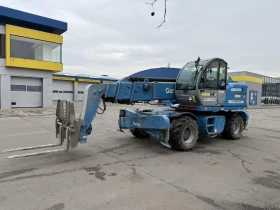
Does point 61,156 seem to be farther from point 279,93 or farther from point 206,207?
point 279,93

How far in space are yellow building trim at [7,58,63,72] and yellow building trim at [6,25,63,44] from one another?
2.25 meters

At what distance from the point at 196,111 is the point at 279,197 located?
425 cm

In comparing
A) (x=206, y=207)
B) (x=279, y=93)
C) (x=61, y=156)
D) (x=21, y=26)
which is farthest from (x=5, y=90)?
(x=279, y=93)

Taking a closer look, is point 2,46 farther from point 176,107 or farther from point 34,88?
point 176,107

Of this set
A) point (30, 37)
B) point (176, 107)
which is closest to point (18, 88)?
point (30, 37)

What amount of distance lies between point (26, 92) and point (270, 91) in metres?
42.4

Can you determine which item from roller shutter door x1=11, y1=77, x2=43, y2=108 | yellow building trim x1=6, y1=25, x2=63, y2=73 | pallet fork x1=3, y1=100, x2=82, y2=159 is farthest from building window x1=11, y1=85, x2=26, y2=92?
pallet fork x1=3, y1=100, x2=82, y2=159

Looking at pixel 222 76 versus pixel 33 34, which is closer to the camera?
pixel 222 76

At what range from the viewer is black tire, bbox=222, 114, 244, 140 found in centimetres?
887

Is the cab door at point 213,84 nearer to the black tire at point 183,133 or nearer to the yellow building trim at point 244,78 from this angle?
the black tire at point 183,133

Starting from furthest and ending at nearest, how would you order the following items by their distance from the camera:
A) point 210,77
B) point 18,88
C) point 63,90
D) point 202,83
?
point 63,90
point 18,88
point 210,77
point 202,83

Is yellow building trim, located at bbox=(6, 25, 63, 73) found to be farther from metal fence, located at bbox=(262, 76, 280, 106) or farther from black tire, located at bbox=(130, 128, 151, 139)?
metal fence, located at bbox=(262, 76, 280, 106)

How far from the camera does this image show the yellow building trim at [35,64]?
69.2ft

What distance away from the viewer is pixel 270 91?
4456cm
